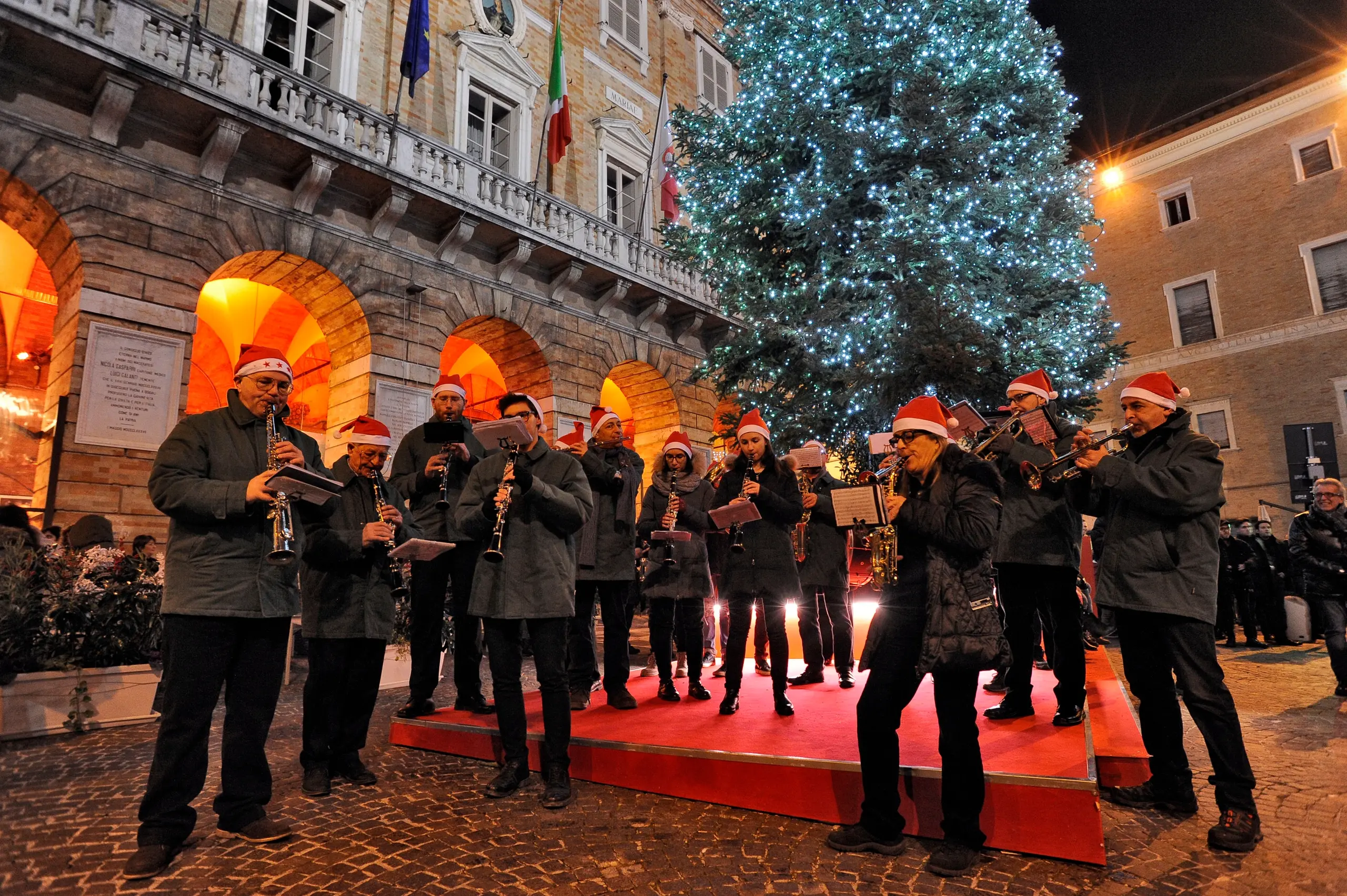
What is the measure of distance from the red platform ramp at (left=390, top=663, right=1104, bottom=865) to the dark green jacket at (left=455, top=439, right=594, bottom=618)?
97 centimetres

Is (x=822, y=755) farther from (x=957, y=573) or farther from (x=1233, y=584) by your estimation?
(x=1233, y=584)

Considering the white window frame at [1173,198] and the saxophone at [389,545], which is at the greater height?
the white window frame at [1173,198]

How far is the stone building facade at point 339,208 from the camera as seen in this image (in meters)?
8.79

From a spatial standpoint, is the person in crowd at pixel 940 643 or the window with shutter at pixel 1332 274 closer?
the person in crowd at pixel 940 643

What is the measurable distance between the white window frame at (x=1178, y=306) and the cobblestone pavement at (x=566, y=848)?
2401cm

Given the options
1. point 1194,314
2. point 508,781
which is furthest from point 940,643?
point 1194,314

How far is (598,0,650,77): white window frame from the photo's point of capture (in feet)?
55.5

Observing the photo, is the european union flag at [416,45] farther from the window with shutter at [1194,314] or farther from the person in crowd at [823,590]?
the window with shutter at [1194,314]

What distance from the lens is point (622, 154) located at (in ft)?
55.2

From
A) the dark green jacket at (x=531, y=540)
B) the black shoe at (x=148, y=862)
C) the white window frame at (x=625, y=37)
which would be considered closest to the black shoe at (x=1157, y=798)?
the dark green jacket at (x=531, y=540)

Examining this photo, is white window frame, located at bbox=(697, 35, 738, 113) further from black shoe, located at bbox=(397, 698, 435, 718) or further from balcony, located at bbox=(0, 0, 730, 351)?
black shoe, located at bbox=(397, 698, 435, 718)

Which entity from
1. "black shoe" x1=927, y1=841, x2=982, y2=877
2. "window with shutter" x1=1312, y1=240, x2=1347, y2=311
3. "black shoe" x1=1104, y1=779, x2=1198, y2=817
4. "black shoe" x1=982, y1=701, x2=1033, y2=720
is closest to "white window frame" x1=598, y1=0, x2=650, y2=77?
"black shoe" x1=982, y1=701, x2=1033, y2=720

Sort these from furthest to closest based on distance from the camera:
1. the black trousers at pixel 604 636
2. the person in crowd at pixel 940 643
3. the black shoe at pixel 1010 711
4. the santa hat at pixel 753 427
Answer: the black trousers at pixel 604 636 < the santa hat at pixel 753 427 < the black shoe at pixel 1010 711 < the person in crowd at pixel 940 643

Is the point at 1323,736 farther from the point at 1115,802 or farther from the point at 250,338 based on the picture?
the point at 250,338
